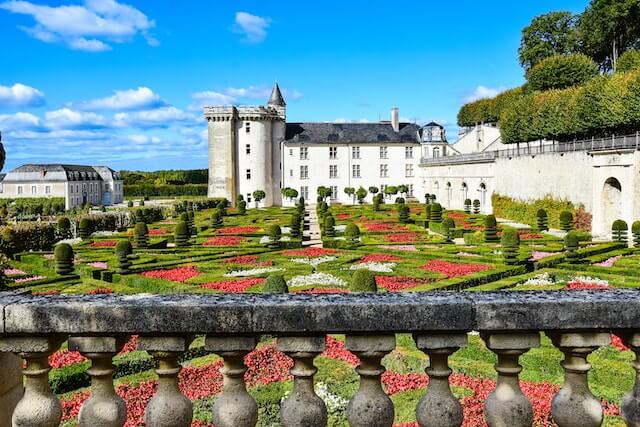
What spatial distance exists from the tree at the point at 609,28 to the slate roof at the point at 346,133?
59.3 feet

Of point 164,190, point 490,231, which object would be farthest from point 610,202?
point 164,190

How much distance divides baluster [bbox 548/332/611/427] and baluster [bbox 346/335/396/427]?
0.62 m

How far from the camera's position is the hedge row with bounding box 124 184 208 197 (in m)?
67.4

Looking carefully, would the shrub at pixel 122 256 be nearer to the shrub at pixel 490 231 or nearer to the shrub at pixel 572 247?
the shrub at pixel 572 247

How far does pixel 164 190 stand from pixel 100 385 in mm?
67610

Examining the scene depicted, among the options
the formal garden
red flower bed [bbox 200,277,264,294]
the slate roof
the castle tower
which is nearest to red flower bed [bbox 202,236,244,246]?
the formal garden

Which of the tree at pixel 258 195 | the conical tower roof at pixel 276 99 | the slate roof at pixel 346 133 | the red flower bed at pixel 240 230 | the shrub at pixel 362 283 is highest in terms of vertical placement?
the conical tower roof at pixel 276 99

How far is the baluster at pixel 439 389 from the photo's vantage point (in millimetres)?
2152

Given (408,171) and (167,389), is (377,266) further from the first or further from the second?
(408,171)

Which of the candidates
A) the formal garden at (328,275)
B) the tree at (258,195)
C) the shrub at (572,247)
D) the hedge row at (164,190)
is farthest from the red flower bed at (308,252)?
the hedge row at (164,190)

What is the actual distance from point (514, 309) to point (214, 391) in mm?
4887

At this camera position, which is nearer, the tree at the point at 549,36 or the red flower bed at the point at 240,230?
the red flower bed at the point at 240,230

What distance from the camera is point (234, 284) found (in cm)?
1345

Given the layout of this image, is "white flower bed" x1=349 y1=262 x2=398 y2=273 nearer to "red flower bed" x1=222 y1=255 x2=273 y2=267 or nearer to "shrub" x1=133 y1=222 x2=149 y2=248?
A: "red flower bed" x1=222 y1=255 x2=273 y2=267
